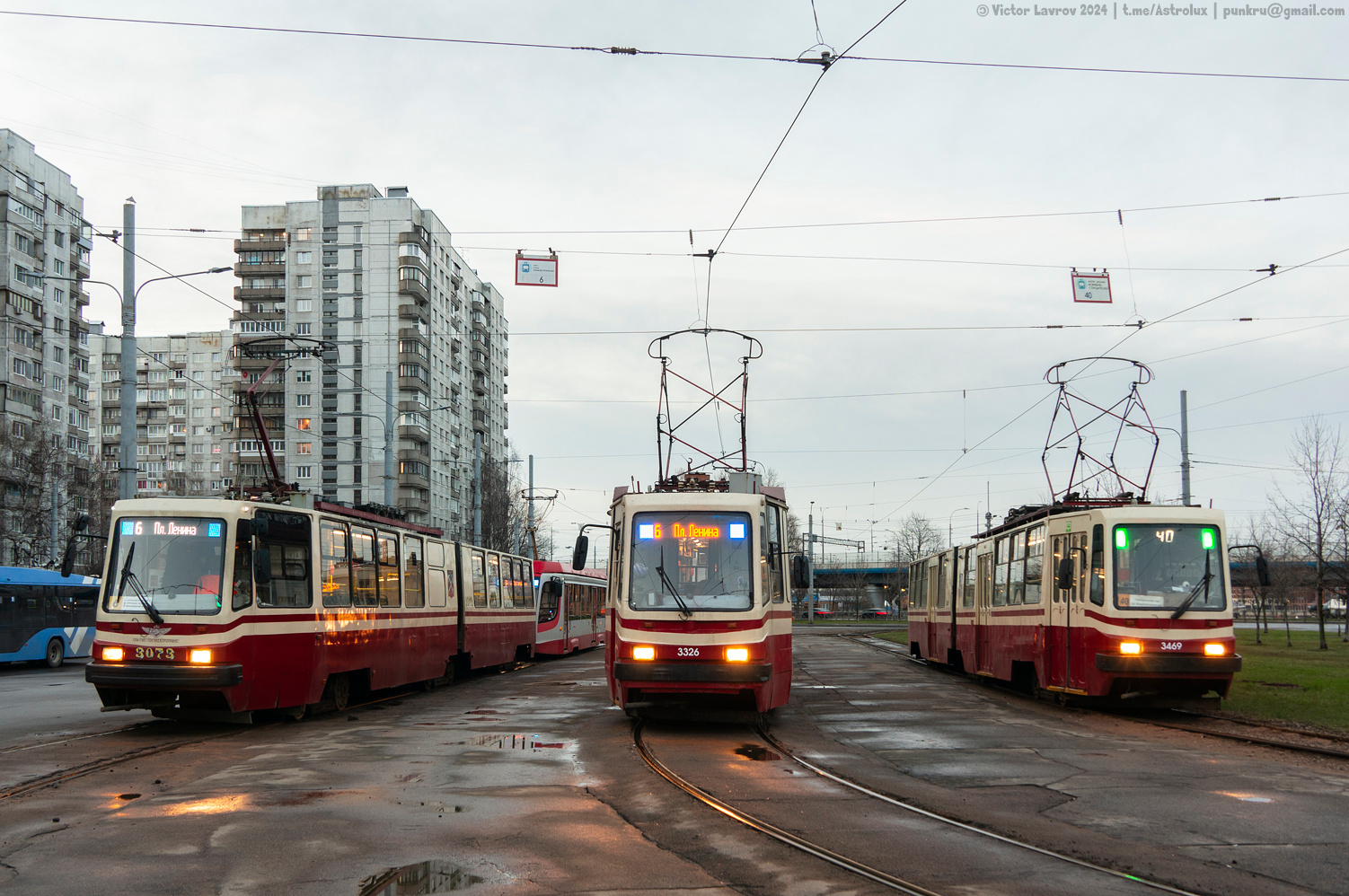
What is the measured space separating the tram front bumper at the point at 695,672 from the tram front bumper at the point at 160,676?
4.66 meters

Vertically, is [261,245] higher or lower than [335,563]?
higher

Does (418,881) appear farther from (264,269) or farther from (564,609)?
(264,269)

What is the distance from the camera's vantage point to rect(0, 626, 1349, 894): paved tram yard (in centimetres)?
652

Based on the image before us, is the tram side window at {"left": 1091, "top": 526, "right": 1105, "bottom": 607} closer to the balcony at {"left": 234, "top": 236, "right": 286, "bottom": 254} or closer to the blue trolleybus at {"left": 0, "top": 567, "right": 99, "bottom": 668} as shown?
the blue trolleybus at {"left": 0, "top": 567, "right": 99, "bottom": 668}

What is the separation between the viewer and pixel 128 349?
21.0 metres

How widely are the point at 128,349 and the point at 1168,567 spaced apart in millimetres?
18329

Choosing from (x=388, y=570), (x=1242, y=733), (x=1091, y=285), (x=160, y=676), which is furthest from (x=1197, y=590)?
(x=160, y=676)

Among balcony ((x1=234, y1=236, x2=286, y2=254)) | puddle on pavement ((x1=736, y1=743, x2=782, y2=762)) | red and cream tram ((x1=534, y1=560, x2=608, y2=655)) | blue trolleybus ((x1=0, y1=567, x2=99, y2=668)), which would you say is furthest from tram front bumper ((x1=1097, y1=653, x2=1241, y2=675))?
balcony ((x1=234, y1=236, x2=286, y2=254))

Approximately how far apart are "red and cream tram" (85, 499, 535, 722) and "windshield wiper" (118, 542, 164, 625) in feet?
0.04

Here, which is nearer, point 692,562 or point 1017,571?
point 692,562

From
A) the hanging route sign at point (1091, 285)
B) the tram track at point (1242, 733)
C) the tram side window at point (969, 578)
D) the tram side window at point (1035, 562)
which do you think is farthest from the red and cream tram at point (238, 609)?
the hanging route sign at point (1091, 285)

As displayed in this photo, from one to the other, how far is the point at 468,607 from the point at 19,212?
63884 millimetres

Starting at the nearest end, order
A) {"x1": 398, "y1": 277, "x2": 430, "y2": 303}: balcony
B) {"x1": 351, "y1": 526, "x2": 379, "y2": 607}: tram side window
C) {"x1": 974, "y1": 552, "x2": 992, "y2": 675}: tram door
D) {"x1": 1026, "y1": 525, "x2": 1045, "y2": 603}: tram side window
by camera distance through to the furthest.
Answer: {"x1": 351, "y1": 526, "x2": 379, "y2": 607}: tram side window → {"x1": 1026, "y1": 525, "x2": 1045, "y2": 603}: tram side window → {"x1": 974, "y1": 552, "x2": 992, "y2": 675}: tram door → {"x1": 398, "y1": 277, "x2": 430, "y2": 303}: balcony

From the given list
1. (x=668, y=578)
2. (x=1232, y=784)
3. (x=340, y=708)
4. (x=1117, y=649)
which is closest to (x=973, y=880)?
(x=1232, y=784)
